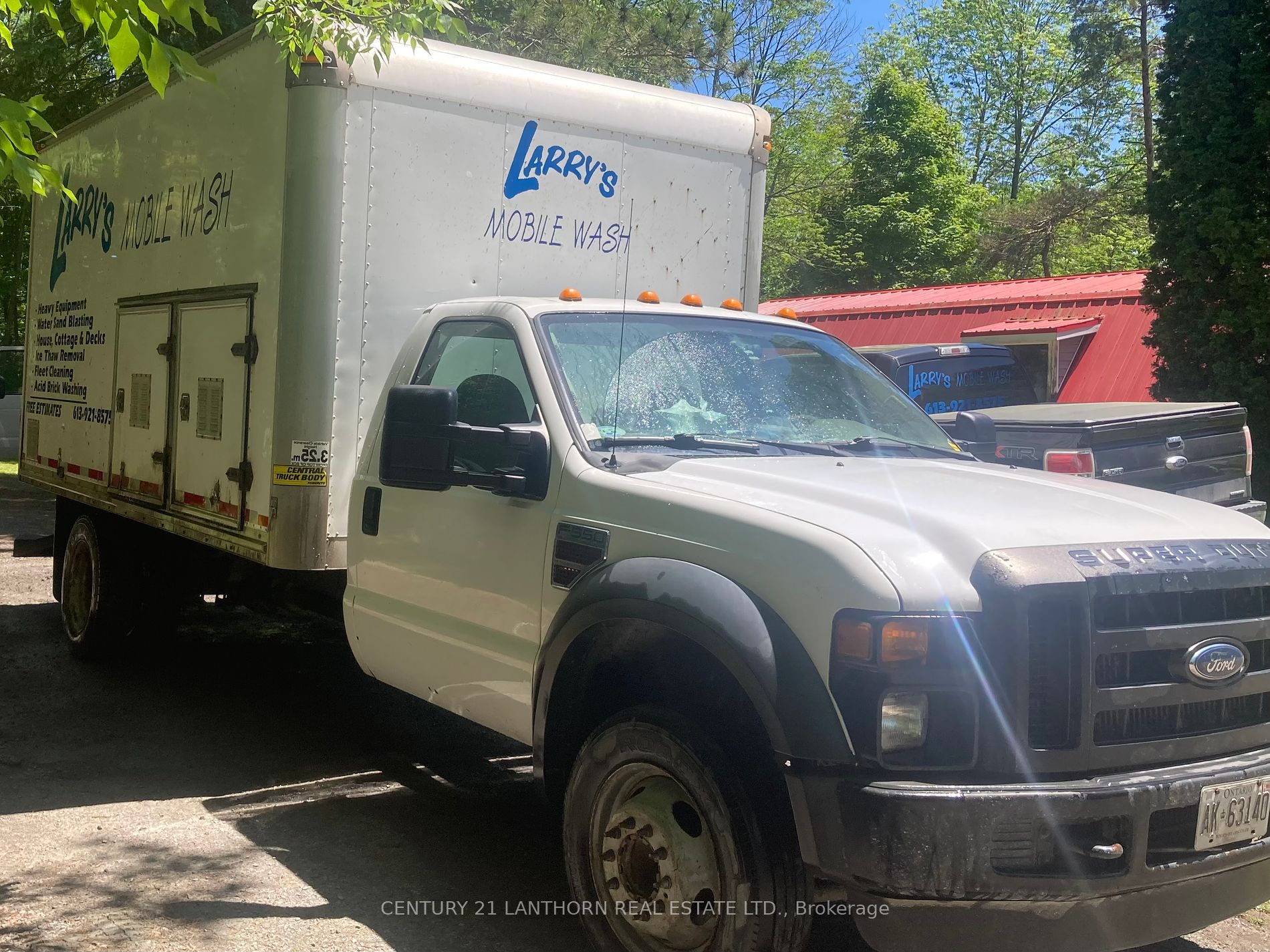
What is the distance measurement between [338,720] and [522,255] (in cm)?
269

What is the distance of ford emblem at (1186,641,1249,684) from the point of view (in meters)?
3.28

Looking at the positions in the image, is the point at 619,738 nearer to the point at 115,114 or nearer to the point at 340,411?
the point at 340,411

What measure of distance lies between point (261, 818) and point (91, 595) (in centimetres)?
316

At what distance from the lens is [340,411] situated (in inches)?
213

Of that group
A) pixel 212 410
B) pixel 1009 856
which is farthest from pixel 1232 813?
pixel 212 410

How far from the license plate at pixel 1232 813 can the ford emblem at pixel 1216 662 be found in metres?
0.26

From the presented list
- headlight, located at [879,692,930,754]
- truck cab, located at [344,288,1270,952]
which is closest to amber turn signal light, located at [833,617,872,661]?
truck cab, located at [344,288,1270,952]

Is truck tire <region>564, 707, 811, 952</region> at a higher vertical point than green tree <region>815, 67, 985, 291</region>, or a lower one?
lower

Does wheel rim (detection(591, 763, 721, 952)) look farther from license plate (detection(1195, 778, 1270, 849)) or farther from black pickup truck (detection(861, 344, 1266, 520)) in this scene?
black pickup truck (detection(861, 344, 1266, 520))

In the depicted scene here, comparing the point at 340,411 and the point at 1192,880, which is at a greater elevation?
the point at 340,411

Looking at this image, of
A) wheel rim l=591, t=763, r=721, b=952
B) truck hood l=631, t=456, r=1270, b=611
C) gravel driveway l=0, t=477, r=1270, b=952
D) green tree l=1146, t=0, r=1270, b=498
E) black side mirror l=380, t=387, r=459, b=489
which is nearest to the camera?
truck hood l=631, t=456, r=1270, b=611

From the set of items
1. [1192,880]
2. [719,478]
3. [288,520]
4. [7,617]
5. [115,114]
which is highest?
[115,114]

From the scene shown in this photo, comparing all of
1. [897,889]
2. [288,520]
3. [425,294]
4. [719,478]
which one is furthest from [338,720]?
[897,889]

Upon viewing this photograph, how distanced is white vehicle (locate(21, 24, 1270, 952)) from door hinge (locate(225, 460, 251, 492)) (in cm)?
49
